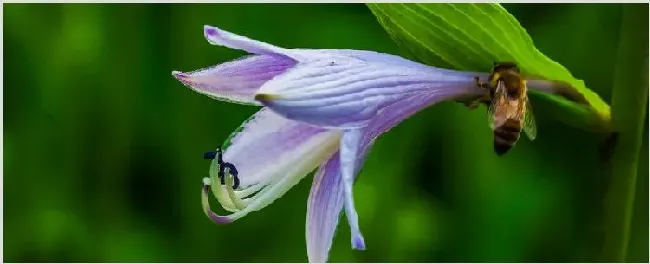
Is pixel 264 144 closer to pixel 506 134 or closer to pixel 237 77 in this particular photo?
pixel 237 77

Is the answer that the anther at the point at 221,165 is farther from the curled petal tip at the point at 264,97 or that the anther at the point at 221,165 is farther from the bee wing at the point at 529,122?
the bee wing at the point at 529,122

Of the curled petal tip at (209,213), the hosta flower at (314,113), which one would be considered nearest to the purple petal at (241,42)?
the hosta flower at (314,113)

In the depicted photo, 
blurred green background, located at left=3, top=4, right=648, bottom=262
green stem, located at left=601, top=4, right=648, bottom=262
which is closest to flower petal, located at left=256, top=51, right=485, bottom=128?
green stem, located at left=601, top=4, right=648, bottom=262

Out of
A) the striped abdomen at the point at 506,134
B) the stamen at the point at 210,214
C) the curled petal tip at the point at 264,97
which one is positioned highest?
the curled petal tip at the point at 264,97


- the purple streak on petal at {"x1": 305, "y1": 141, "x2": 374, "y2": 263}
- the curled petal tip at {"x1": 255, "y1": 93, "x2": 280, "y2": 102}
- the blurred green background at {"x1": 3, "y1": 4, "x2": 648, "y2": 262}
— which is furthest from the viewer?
the blurred green background at {"x1": 3, "y1": 4, "x2": 648, "y2": 262}

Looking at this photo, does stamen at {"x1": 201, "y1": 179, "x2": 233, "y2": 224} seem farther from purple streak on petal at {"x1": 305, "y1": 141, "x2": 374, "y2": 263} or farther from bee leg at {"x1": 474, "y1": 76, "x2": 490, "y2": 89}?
bee leg at {"x1": 474, "y1": 76, "x2": 490, "y2": 89}

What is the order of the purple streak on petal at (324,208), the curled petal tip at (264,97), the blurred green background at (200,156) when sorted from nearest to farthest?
the curled petal tip at (264,97) < the purple streak on petal at (324,208) < the blurred green background at (200,156)

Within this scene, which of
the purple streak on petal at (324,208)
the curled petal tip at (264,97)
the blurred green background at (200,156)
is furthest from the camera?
the blurred green background at (200,156)
